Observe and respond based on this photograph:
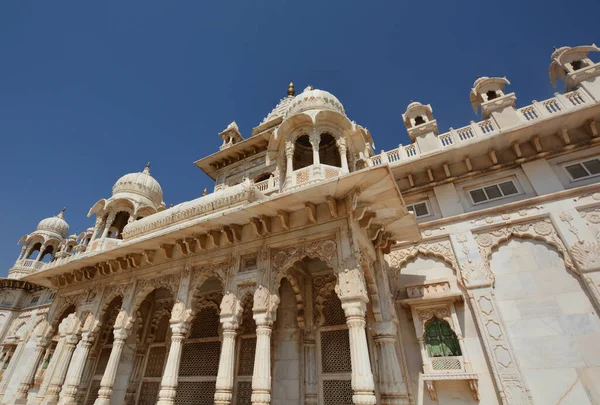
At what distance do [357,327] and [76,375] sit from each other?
8.75 metres

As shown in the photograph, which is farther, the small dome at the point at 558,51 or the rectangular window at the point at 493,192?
the small dome at the point at 558,51

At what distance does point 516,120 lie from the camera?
9.35m

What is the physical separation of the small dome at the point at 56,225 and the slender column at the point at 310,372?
82.0ft

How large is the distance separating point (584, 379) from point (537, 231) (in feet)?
11.1

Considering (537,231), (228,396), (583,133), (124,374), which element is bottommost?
(228,396)

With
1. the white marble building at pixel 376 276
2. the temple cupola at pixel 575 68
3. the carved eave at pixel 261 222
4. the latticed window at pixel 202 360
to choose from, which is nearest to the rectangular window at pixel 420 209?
the white marble building at pixel 376 276

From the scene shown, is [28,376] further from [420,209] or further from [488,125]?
[488,125]

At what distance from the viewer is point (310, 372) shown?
8.01 m

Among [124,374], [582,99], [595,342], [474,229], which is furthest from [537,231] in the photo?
[124,374]

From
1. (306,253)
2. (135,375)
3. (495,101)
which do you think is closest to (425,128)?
(495,101)

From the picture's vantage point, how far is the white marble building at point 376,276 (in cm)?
650

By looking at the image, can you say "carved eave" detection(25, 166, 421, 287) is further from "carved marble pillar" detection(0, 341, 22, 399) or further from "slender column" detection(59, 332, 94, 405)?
"carved marble pillar" detection(0, 341, 22, 399)

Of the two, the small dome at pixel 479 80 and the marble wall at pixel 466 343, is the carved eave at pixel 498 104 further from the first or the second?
the marble wall at pixel 466 343

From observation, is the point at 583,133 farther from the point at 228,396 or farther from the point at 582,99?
the point at 228,396
